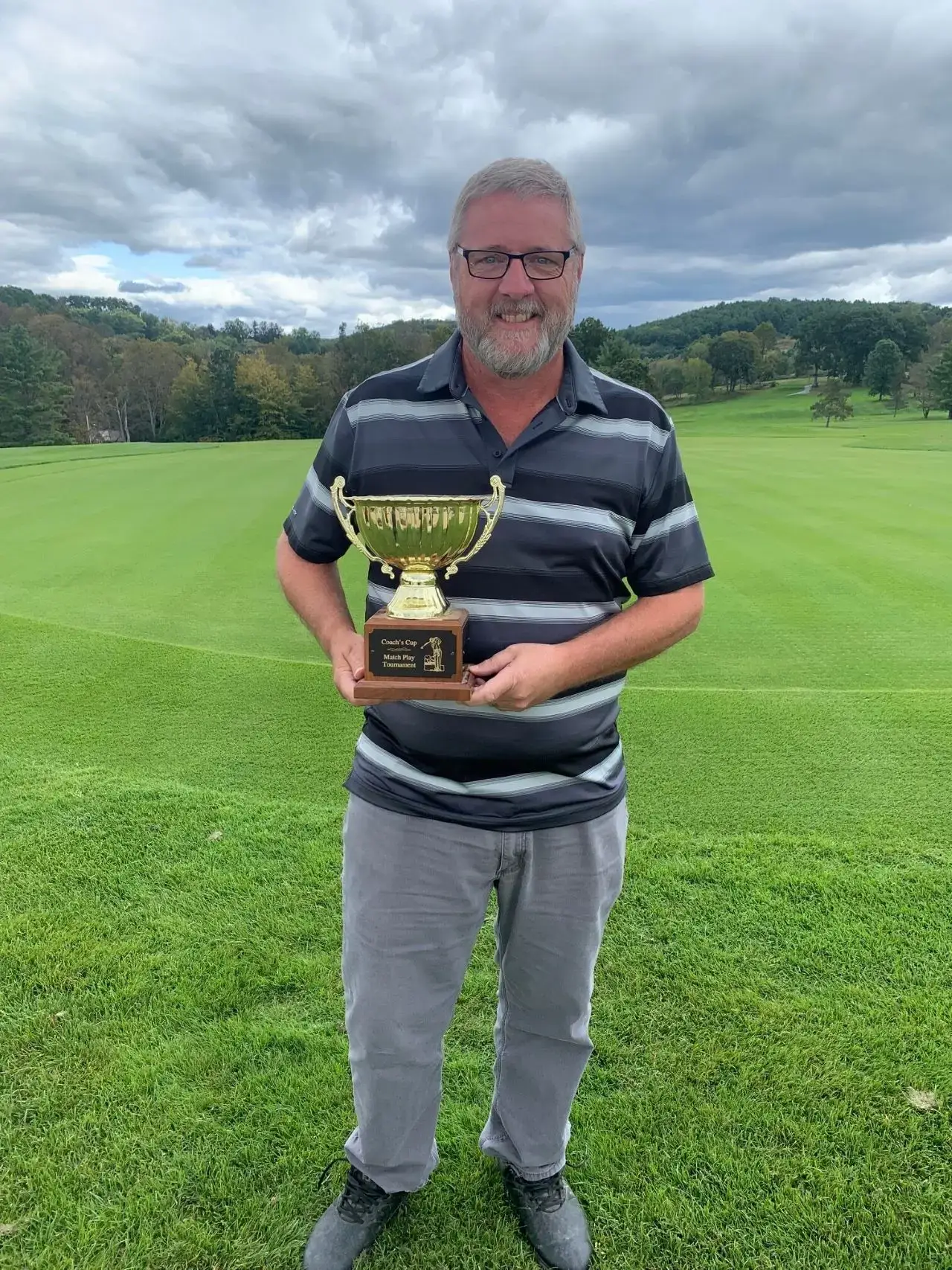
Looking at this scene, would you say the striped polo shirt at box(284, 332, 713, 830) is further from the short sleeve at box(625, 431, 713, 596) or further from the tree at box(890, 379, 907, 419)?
the tree at box(890, 379, 907, 419)

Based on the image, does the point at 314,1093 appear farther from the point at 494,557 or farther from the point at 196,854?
the point at 494,557

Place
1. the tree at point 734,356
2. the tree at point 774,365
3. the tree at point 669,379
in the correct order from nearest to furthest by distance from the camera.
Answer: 1. the tree at point 669,379
2. the tree at point 734,356
3. the tree at point 774,365

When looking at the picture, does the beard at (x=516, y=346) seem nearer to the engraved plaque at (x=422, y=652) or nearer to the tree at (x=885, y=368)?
the engraved plaque at (x=422, y=652)

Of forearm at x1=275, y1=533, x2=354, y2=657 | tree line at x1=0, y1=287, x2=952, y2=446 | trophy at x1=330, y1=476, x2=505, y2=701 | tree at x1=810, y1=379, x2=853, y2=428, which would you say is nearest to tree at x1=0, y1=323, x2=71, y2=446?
tree line at x1=0, y1=287, x2=952, y2=446

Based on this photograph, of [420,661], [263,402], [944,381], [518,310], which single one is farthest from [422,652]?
[263,402]

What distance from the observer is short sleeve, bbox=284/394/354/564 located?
1964 millimetres

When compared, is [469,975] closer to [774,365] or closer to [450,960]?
[450,960]

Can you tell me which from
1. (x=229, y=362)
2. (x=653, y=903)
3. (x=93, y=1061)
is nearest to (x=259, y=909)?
(x=93, y=1061)

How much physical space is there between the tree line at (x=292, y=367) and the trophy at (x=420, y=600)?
43.6 meters

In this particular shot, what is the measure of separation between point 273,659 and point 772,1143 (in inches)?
149

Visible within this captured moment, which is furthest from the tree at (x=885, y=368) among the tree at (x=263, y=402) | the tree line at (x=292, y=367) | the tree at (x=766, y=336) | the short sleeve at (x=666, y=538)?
the short sleeve at (x=666, y=538)

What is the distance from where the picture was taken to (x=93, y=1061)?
7.93ft

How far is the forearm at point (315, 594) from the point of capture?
6.84 ft

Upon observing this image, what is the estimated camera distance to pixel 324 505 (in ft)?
6.61
